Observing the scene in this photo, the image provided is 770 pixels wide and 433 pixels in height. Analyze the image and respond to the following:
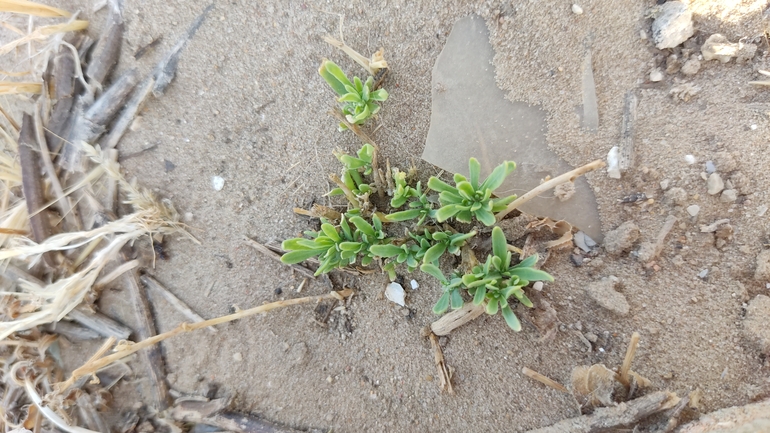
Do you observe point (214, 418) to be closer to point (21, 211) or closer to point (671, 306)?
point (21, 211)

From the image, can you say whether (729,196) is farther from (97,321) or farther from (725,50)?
(97,321)

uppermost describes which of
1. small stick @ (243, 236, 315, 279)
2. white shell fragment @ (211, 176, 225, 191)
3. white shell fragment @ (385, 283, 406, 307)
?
white shell fragment @ (211, 176, 225, 191)

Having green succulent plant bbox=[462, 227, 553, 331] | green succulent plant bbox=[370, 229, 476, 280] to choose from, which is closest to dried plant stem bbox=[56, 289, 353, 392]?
green succulent plant bbox=[370, 229, 476, 280]

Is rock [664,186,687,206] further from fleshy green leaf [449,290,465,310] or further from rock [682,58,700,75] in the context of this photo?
fleshy green leaf [449,290,465,310]

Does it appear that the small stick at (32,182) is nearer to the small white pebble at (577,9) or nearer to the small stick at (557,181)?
the small stick at (557,181)

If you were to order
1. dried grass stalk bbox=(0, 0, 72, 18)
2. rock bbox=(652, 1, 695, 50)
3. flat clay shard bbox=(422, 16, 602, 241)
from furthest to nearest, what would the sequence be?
dried grass stalk bbox=(0, 0, 72, 18)
flat clay shard bbox=(422, 16, 602, 241)
rock bbox=(652, 1, 695, 50)

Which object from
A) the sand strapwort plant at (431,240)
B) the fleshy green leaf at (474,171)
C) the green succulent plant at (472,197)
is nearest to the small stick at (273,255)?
the sand strapwort plant at (431,240)

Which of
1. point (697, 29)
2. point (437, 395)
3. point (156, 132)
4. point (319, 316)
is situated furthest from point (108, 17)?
point (697, 29)
